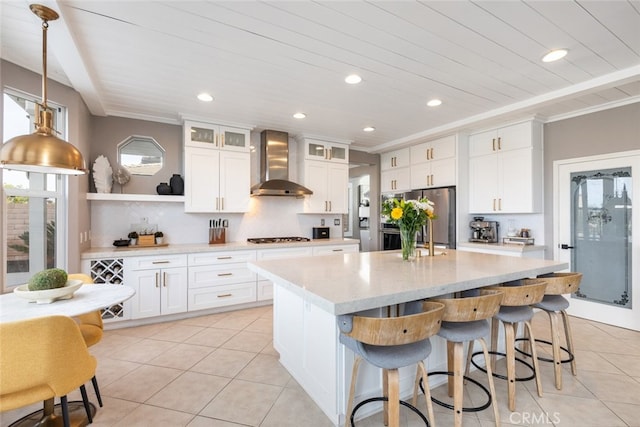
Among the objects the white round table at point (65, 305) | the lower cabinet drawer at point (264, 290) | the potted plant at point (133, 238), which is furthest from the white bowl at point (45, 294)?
the lower cabinet drawer at point (264, 290)

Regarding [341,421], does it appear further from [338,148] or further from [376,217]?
[376,217]

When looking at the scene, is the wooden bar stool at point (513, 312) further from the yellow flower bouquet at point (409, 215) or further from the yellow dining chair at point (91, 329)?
the yellow dining chair at point (91, 329)

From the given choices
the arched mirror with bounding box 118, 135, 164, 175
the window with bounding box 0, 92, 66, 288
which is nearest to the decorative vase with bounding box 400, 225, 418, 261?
the window with bounding box 0, 92, 66, 288

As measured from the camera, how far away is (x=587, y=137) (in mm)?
3691

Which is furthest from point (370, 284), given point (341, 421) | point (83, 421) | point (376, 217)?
point (376, 217)

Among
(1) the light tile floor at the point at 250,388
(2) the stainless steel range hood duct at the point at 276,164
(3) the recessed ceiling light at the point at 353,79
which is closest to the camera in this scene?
(1) the light tile floor at the point at 250,388

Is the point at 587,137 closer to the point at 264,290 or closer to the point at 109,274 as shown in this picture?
the point at 264,290

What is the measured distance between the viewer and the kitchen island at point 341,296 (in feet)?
5.25

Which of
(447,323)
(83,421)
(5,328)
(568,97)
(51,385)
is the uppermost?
(568,97)

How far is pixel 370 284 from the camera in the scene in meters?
1.75

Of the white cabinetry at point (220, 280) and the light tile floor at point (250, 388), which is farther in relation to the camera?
the white cabinetry at point (220, 280)

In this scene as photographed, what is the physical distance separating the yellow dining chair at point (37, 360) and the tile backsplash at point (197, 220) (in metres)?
2.76

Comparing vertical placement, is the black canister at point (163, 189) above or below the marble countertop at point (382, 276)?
above

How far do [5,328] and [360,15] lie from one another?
2483 millimetres
